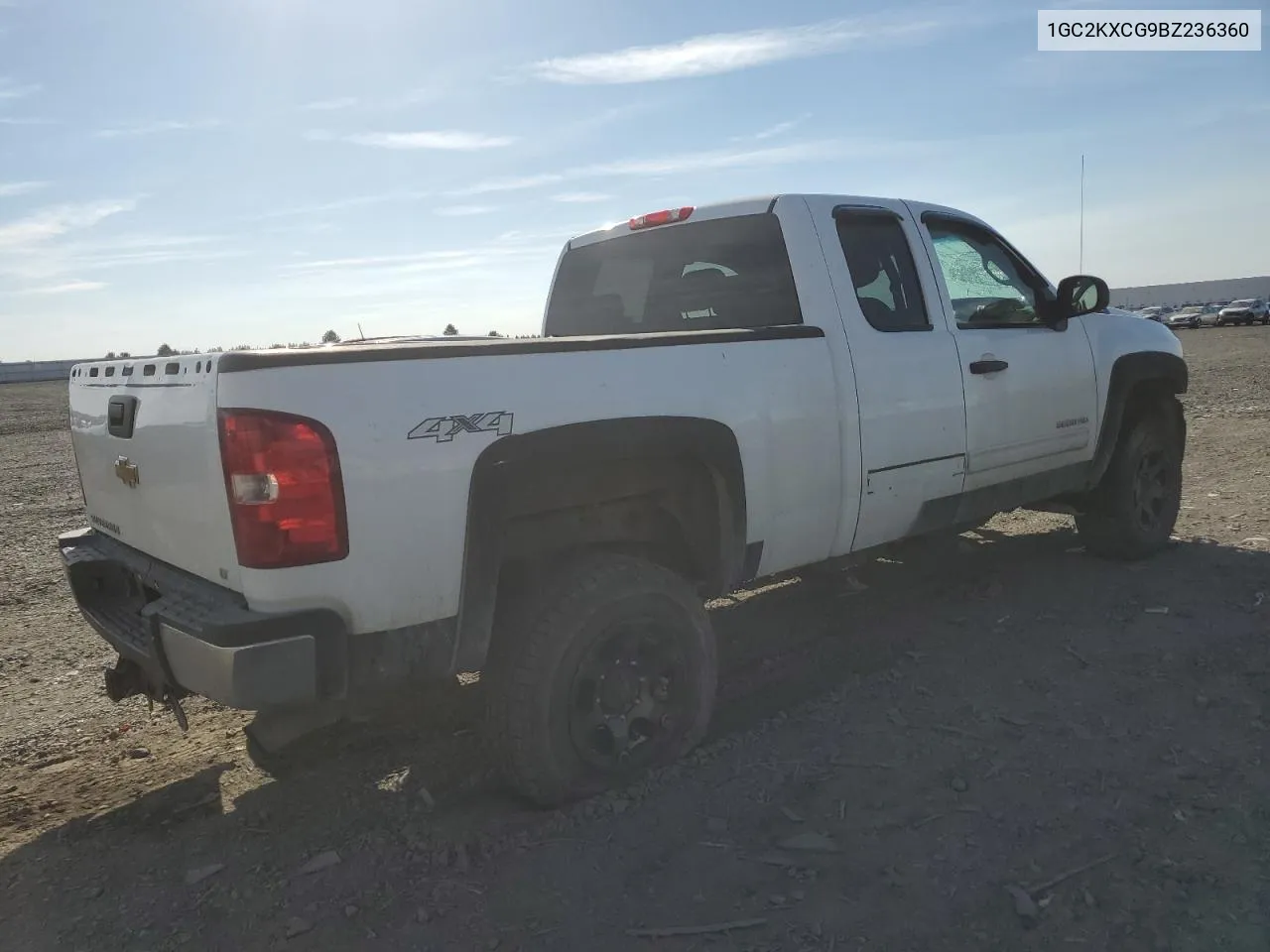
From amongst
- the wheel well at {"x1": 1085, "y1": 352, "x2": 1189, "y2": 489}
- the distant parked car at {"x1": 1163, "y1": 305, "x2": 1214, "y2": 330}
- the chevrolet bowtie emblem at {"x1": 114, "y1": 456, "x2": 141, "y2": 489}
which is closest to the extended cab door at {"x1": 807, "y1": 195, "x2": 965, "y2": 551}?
the wheel well at {"x1": 1085, "y1": 352, "x2": 1189, "y2": 489}

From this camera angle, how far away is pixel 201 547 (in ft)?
8.96

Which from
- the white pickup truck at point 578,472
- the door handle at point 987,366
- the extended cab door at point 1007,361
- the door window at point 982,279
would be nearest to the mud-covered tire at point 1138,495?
the extended cab door at point 1007,361

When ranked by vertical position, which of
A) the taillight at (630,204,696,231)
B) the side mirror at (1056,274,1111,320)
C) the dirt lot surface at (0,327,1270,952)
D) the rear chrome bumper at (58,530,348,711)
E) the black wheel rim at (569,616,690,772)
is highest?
the taillight at (630,204,696,231)

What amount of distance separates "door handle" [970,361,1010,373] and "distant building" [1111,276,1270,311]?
107 metres

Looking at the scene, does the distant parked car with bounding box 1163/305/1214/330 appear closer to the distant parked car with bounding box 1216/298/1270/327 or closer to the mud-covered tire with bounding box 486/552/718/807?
the distant parked car with bounding box 1216/298/1270/327

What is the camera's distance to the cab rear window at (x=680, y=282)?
157 inches

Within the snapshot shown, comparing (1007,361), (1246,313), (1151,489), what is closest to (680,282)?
(1007,361)

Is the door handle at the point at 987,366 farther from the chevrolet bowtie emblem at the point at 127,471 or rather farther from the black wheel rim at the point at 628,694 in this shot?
the chevrolet bowtie emblem at the point at 127,471

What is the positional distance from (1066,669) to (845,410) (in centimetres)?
157

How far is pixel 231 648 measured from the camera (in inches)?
97.1

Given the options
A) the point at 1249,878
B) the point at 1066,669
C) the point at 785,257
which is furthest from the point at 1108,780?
the point at 785,257

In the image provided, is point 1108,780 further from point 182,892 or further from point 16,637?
point 16,637

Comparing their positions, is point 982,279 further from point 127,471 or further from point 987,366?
point 127,471

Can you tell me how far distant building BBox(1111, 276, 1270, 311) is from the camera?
103 m
